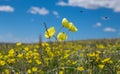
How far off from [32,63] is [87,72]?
108 inches

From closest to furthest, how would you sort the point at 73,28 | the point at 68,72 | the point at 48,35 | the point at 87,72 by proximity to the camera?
the point at 48,35
the point at 73,28
the point at 87,72
the point at 68,72

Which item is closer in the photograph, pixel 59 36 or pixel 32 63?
pixel 59 36

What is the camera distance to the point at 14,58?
25.1ft

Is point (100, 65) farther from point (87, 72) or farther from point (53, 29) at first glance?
point (53, 29)

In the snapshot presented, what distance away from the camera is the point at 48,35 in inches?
116

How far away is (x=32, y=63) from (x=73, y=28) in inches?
179

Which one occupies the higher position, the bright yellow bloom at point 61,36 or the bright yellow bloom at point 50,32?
the bright yellow bloom at point 50,32

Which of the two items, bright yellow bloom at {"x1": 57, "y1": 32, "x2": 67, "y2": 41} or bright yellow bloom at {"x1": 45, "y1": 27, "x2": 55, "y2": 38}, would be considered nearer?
bright yellow bloom at {"x1": 45, "y1": 27, "x2": 55, "y2": 38}

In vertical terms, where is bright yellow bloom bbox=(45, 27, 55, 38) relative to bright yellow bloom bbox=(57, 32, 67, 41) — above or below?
above

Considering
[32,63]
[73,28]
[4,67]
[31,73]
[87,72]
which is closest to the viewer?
[73,28]

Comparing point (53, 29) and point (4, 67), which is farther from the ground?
point (53, 29)

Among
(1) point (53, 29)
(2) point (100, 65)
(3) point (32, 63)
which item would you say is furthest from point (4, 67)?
(1) point (53, 29)

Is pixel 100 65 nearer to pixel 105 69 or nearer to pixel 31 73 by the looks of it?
pixel 105 69

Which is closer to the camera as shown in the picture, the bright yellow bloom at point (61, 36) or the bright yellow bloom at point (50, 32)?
the bright yellow bloom at point (50, 32)
